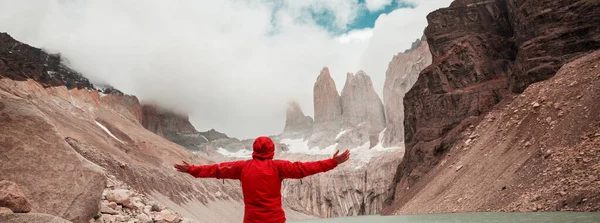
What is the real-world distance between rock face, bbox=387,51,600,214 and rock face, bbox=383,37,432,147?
298 feet

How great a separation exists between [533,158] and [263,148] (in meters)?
27.2

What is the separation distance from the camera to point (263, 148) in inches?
212

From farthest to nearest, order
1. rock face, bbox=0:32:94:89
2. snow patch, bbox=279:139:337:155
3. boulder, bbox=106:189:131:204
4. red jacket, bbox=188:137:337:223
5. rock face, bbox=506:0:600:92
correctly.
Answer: snow patch, bbox=279:139:337:155
rock face, bbox=0:32:94:89
rock face, bbox=506:0:600:92
boulder, bbox=106:189:131:204
red jacket, bbox=188:137:337:223

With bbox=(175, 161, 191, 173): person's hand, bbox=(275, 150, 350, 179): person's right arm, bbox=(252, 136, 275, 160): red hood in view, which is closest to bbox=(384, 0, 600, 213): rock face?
bbox=(275, 150, 350, 179): person's right arm

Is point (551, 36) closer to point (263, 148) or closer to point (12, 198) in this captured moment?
point (263, 148)

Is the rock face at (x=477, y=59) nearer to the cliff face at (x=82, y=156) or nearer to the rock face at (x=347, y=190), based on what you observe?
the cliff face at (x=82, y=156)

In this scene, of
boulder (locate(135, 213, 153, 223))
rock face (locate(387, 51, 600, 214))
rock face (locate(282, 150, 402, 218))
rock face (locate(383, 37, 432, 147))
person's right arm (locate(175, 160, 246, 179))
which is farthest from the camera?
rock face (locate(383, 37, 432, 147))

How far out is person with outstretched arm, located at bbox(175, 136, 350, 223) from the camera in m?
5.28

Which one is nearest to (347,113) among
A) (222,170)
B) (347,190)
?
(347,190)

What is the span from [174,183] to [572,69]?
58139 mm

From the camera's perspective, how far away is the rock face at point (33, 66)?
252 feet

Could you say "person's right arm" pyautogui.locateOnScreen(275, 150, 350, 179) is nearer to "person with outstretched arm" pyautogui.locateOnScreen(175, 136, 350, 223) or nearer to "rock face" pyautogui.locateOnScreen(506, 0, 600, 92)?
"person with outstretched arm" pyautogui.locateOnScreen(175, 136, 350, 223)

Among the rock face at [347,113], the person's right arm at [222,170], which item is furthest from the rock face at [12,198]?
the rock face at [347,113]

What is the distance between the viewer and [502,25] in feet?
205
